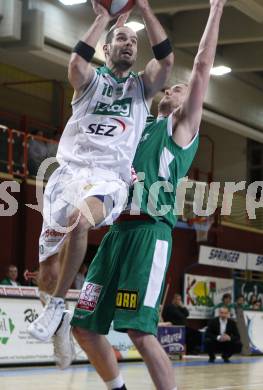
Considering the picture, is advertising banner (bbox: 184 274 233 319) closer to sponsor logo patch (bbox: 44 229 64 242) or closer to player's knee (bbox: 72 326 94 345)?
player's knee (bbox: 72 326 94 345)

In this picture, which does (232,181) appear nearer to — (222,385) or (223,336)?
(223,336)

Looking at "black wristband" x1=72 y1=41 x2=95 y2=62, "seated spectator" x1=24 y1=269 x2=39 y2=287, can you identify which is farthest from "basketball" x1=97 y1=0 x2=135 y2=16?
"seated spectator" x1=24 y1=269 x2=39 y2=287

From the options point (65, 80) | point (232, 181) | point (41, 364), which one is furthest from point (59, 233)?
point (232, 181)

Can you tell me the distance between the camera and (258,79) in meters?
24.2

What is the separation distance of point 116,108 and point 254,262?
19721mm

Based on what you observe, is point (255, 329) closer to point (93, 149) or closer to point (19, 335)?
point (19, 335)

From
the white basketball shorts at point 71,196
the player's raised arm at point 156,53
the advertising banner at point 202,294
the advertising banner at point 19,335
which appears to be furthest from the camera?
the advertising banner at point 202,294

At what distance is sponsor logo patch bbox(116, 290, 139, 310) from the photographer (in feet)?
17.1

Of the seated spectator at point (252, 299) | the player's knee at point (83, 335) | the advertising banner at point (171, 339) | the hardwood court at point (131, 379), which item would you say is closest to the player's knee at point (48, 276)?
the player's knee at point (83, 335)

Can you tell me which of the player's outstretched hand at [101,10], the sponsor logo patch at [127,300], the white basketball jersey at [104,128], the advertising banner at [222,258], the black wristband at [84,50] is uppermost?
the player's outstretched hand at [101,10]

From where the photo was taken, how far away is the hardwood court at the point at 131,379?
927 centimetres

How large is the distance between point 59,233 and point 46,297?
442 millimetres

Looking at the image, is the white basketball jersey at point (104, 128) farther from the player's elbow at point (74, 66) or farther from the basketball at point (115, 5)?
the basketball at point (115, 5)

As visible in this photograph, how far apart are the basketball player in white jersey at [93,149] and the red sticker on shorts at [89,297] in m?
0.38
